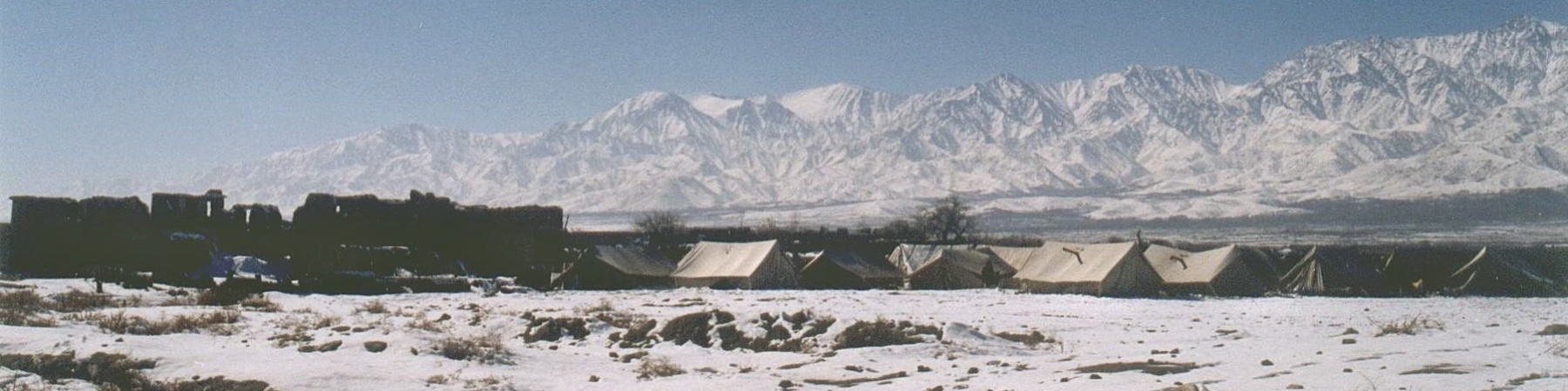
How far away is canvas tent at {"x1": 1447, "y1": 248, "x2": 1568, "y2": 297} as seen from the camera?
40125mm

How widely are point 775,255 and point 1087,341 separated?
2468 cm

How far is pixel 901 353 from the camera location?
19094 mm

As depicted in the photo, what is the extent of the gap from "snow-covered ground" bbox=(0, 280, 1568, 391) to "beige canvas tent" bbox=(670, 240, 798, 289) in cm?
1546

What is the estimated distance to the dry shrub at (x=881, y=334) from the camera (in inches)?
790

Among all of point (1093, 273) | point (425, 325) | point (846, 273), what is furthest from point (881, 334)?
point (846, 273)

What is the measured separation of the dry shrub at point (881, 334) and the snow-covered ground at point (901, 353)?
0.27 meters

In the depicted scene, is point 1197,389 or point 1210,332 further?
point 1210,332

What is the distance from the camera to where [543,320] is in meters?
23.0

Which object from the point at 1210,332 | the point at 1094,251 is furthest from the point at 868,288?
the point at 1210,332

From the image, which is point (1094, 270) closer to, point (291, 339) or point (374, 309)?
point (374, 309)

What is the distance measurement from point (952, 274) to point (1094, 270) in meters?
8.01

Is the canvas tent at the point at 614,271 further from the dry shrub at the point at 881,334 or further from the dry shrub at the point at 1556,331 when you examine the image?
the dry shrub at the point at 1556,331

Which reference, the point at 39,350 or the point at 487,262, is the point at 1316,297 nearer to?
the point at 487,262

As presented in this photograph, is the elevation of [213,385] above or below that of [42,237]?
below
